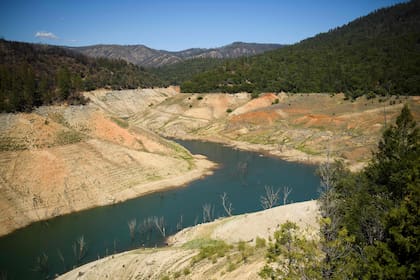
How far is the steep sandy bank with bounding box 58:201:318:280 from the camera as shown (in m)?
22.7

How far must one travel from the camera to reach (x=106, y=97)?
14488 cm

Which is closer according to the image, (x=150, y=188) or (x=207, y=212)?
(x=207, y=212)

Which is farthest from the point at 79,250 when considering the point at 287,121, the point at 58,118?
the point at 287,121

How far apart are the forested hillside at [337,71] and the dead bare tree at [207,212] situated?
69.6m

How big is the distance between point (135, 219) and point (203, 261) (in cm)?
2273

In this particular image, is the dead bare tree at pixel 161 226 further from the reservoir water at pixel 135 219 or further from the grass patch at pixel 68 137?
the grass patch at pixel 68 137

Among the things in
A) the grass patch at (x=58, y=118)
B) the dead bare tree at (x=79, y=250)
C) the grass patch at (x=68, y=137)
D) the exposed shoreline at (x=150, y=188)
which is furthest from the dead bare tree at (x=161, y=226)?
the grass patch at (x=58, y=118)

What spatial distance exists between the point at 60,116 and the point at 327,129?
6174 cm

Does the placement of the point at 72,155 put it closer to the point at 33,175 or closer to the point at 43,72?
the point at 33,175

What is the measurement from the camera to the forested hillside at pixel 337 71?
341 ft

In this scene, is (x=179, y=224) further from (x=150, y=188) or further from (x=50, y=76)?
(x=50, y=76)

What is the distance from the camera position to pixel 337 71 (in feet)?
400

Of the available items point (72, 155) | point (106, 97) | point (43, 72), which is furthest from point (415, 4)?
point (72, 155)

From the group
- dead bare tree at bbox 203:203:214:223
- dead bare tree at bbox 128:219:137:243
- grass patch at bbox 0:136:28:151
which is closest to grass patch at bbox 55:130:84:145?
grass patch at bbox 0:136:28:151
